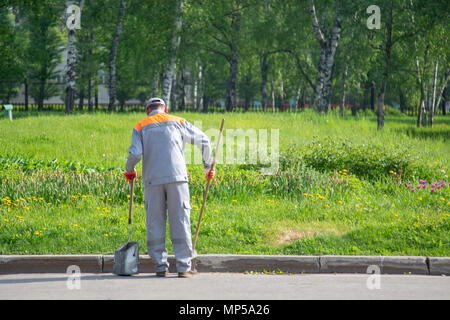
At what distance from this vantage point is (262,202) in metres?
8.82

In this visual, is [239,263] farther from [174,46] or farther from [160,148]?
[174,46]

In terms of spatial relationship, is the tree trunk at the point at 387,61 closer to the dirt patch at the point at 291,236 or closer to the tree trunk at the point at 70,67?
the tree trunk at the point at 70,67

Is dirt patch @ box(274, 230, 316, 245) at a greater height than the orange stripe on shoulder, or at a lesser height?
lesser

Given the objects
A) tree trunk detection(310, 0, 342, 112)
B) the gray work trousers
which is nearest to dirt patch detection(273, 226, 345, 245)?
the gray work trousers

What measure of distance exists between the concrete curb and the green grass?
0.26 meters

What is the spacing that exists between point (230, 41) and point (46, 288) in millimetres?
27574

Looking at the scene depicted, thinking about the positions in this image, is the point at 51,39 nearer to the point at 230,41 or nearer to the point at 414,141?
the point at 230,41

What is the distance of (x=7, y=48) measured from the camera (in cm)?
2562

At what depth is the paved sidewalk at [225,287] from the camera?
17.0 feet

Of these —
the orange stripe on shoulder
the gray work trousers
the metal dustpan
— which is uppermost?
the orange stripe on shoulder

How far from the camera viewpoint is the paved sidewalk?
17.0 ft

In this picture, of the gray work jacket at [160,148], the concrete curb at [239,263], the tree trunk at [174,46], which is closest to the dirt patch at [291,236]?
the concrete curb at [239,263]

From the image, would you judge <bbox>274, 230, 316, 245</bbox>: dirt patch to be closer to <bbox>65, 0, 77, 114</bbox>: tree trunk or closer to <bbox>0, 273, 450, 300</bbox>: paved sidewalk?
<bbox>0, 273, 450, 300</bbox>: paved sidewalk

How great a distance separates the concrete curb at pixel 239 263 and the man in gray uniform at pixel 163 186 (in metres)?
0.51
